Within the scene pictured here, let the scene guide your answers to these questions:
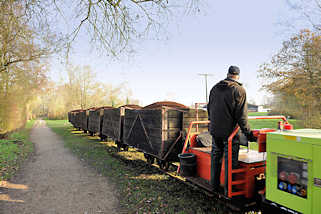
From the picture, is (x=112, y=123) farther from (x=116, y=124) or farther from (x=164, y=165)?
(x=164, y=165)

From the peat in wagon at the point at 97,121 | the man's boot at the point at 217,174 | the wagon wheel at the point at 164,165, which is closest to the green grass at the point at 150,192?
the wagon wheel at the point at 164,165

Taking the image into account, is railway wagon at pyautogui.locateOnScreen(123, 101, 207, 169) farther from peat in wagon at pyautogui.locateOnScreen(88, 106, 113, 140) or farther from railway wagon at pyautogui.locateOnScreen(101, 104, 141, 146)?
peat in wagon at pyautogui.locateOnScreen(88, 106, 113, 140)

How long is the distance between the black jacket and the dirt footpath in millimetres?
2770

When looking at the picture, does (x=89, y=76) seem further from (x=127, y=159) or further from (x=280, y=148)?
(x=280, y=148)

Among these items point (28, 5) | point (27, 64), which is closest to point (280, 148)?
point (28, 5)

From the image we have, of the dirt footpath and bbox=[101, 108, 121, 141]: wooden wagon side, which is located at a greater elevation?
bbox=[101, 108, 121, 141]: wooden wagon side

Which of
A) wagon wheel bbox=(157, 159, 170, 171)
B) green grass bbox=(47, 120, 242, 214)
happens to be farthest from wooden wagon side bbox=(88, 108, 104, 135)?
wagon wheel bbox=(157, 159, 170, 171)

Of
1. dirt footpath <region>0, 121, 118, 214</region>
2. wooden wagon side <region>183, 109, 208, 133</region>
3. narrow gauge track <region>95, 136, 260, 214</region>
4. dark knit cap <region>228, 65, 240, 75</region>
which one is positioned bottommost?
dirt footpath <region>0, 121, 118, 214</region>

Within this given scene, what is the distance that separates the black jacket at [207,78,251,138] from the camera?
3.68 meters

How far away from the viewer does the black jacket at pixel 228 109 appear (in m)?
3.68

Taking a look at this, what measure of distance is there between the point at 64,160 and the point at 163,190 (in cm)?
566

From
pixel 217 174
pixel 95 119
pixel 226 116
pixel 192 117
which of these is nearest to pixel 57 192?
pixel 217 174

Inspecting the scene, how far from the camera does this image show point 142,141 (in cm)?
796

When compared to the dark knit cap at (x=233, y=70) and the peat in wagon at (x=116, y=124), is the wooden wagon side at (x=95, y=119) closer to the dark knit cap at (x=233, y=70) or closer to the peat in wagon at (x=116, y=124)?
the peat in wagon at (x=116, y=124)
